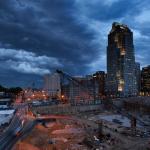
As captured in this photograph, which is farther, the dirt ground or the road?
the dirt ground

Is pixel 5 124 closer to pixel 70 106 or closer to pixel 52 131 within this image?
pixel 52 131

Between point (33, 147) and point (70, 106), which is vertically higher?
point (70, 106)

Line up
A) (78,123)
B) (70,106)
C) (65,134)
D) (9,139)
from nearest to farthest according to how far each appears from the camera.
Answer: (9,139) → (65,134) → (78,123) → (70,106)

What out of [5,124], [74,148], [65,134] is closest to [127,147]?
[74,148]

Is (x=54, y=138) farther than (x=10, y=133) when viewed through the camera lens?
Yes

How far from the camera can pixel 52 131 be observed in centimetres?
12088

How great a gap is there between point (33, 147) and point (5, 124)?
2372cm

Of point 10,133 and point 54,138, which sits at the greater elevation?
point 10,133

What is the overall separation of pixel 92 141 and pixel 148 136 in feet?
86.7

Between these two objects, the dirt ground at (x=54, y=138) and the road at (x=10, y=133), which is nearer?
the road at (x=10, y=133)

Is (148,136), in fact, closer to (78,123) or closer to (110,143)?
(110,143)

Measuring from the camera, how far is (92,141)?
99.8 meters

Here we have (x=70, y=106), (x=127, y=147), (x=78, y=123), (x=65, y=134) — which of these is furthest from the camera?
(x=70, y=106)

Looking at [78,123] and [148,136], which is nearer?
[148,136]
